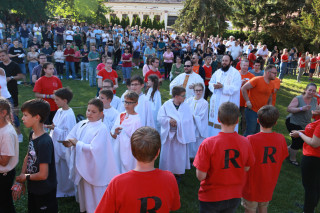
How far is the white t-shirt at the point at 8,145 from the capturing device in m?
3.06

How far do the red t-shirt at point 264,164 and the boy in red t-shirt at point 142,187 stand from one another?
162cm

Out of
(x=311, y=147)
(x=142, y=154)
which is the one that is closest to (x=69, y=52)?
(x=311, y=147)

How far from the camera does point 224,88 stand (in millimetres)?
6777

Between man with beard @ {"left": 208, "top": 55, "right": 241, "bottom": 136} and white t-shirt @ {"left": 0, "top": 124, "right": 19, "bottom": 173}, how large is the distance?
472cm

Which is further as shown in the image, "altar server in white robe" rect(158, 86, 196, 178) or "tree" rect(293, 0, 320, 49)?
"tree" rect(293, 0, 320, 49)

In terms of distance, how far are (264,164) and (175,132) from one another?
81.0 inches

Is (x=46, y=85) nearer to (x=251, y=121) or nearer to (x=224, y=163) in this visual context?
(x=224, y=163)

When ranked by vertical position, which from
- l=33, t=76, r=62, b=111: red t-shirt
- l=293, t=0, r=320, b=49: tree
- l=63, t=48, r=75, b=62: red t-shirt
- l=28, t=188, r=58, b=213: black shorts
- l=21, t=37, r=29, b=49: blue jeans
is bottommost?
l=28, t=188, r=58, b=213: black shorts

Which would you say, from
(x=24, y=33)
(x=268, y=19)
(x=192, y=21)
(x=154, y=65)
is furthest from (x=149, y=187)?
(x=268, y=19)

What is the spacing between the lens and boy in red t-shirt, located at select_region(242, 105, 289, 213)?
3.44 m

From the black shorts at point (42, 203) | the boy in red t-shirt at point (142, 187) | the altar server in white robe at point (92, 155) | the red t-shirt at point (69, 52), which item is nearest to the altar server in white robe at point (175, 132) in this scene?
the altar server in white robe at point (92, 155)

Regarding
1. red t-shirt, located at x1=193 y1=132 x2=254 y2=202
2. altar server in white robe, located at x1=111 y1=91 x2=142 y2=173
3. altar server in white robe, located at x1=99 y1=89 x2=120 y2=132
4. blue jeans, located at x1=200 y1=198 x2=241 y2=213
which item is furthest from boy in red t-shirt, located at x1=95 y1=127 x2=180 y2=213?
altar server in white robe, located at x1=99 y1=89 x2=120 y2=132

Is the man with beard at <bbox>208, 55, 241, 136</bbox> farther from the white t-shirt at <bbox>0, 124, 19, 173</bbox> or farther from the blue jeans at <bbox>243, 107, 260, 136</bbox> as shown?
the white t-shirt at <bbox>0, 124, 19, 173</bbox>

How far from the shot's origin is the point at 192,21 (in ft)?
86.4
